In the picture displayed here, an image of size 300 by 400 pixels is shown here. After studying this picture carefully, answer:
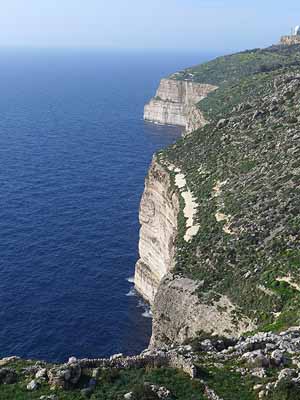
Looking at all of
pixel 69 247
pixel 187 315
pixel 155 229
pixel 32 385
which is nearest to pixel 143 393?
pixel 32 385

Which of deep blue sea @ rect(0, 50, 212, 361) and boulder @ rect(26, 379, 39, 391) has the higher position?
boulder @ rect(26, 379, 39, 391)

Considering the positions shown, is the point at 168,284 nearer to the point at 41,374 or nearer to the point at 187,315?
the point at 187,315

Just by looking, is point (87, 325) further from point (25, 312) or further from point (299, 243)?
point (299, 243)

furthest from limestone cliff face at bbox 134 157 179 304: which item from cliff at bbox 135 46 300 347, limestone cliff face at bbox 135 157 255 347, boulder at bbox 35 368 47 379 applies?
boulder at bbox 35 368 47 379

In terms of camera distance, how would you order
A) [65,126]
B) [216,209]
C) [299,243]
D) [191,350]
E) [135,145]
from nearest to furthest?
→ [191,350]
[299,243]
[216,209]
[135,145]
[65,126]

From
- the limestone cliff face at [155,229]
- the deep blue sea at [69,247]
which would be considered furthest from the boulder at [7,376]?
the limestone cliff face at [155,229]

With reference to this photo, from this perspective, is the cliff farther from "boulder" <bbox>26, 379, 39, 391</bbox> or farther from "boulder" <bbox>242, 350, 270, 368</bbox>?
"boulder" <bbox>26, 379, 39, 391</bbox>

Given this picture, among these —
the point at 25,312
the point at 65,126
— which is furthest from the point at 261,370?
the point at 65,126

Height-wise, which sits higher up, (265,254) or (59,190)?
(265,254)
